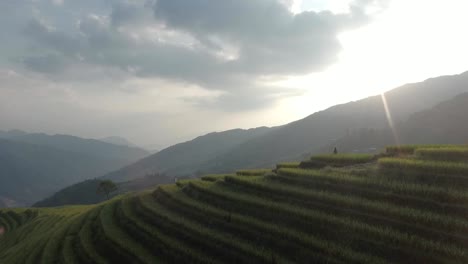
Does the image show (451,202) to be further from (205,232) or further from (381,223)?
(205,232)

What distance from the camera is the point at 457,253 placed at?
50.0 feet

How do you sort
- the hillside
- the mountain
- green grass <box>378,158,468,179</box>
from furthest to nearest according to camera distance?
the mountain, green grass <box>378,158,468,179</box>, the hillside

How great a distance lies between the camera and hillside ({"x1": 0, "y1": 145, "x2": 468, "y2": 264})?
17.6 metres

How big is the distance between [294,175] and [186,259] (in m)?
12.2

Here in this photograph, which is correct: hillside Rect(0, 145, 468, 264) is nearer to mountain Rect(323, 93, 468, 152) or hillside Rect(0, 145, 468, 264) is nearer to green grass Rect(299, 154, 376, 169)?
green grass Rect(299, 154, 376, 169)

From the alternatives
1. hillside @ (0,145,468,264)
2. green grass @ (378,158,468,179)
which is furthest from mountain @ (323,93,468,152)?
hillside @ (0,145,468,264)

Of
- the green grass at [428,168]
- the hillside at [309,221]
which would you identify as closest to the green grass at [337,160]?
the hillside at [309,221]

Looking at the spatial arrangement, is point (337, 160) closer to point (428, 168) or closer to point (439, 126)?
point (428, 168)

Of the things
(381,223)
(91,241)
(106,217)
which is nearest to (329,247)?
(381,223)

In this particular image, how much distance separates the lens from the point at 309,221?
845 inches

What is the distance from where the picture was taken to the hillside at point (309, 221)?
17.6m

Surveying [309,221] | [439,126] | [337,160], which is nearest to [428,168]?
[309,221]

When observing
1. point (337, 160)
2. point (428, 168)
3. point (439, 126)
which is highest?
point (337, 160)

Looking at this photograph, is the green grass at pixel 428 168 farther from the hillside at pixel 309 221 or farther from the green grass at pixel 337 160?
the green grass at pixel 337 160
